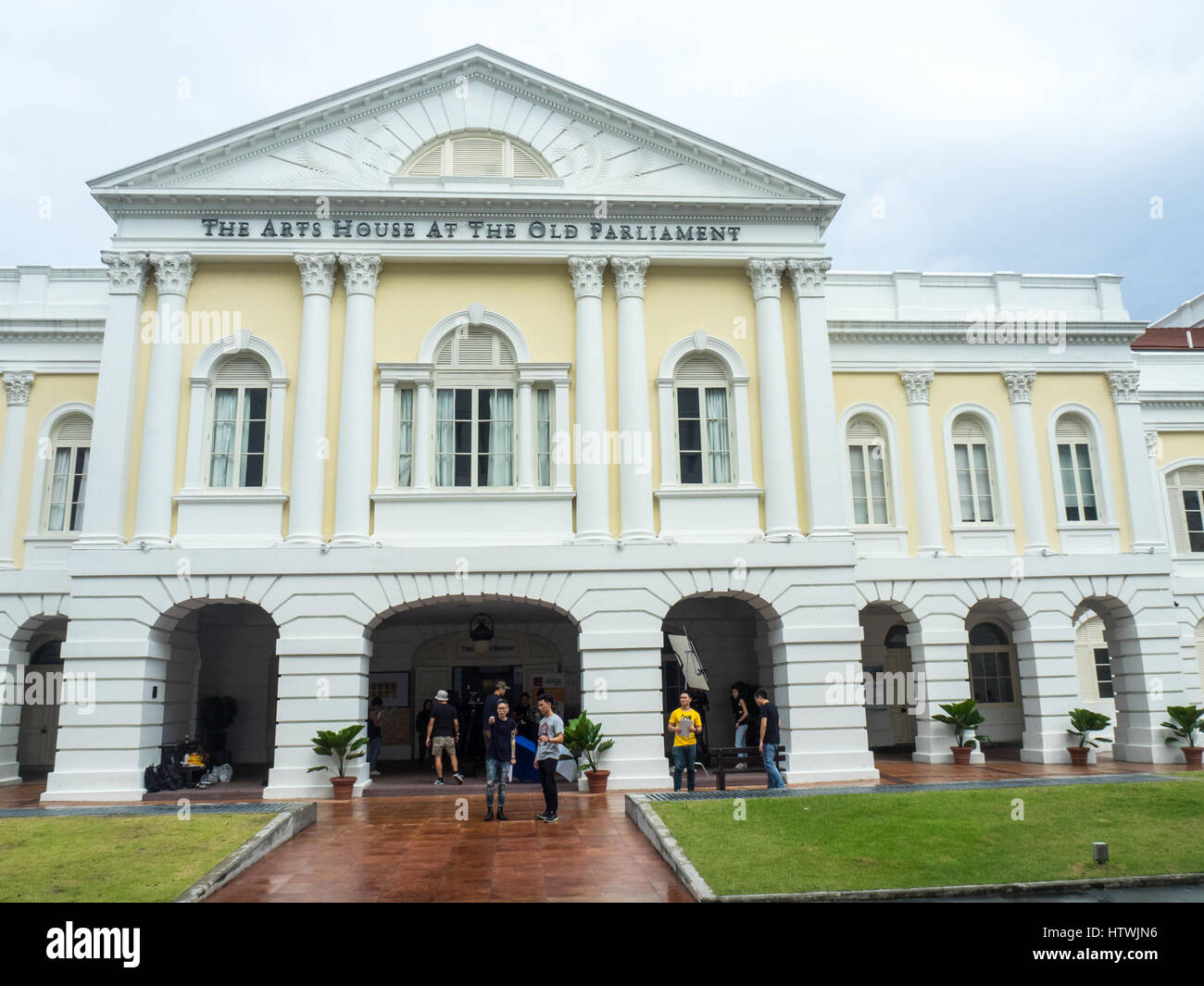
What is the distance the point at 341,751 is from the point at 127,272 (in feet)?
33.3

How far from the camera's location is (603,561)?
18.1 meters

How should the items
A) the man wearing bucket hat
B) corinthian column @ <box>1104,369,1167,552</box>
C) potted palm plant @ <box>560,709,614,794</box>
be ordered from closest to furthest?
potted palm plant @ <box>560,709,614,794</box>
the man wearing bucket hat
corinthian column @ <box>1104,369,1167,552</box>

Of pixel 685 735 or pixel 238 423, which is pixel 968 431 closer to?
pixel 685 735

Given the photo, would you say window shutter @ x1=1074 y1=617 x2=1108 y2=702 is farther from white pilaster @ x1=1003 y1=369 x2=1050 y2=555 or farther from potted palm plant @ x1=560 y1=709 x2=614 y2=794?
potted palm plant @ x1=560 y1=709 x2=614 y2=794

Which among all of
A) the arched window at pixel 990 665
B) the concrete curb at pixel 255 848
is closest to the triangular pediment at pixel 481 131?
the concrete curb at pixel 255 848

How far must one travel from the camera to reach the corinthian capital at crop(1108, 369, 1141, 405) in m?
23.4

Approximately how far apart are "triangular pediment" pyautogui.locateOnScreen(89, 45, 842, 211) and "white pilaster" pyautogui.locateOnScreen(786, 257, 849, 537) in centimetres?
156

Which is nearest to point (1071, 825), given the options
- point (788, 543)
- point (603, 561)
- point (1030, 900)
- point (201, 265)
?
point (1030, 900)

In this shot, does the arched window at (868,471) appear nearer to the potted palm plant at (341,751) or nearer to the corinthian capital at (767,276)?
the corinthian capital at (767,276)

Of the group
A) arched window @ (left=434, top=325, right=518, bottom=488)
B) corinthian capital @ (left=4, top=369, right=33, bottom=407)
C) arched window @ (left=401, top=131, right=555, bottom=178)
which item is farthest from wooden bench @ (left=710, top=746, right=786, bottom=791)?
corinthian capital @ (left=4, top=369, right=33, bottom=407)

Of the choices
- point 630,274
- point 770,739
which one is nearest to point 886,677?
point 770,739

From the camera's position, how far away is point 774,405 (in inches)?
755
